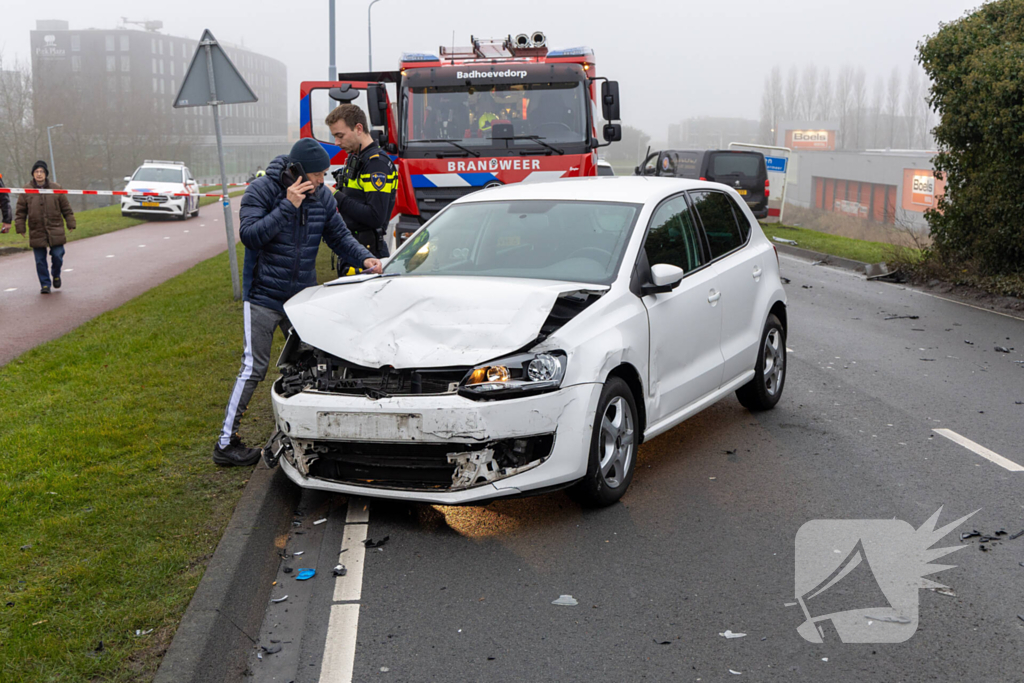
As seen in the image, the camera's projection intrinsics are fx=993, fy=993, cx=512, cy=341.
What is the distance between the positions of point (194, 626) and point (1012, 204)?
515 inches

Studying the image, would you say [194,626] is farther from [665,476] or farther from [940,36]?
[940,36]

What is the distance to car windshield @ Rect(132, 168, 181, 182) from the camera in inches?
1275

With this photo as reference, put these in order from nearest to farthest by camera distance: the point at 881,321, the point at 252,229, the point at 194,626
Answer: the point at 194,626, the point at 252,229, the point at 881,321

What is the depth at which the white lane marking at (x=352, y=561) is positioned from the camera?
168 inches

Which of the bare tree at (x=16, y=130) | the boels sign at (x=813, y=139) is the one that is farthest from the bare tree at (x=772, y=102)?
the bare tree at (x=16, y=130)

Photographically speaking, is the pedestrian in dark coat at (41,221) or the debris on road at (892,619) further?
the pedestrian in dark coat at (41,221)

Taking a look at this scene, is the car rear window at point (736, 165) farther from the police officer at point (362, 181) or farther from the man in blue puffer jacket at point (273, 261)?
the man in blue puffer jacket at point (273, 261)

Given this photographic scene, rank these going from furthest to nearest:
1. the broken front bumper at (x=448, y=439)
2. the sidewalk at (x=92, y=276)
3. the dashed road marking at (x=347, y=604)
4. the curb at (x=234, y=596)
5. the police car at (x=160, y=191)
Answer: the police car at (x=160, y=191) < the sidewalk at (x=92, y=276) < the broken front bumper at (x=448, y=439) < the dashed road marking at (x=347, y=604) < the curb at (x=234, y=596)

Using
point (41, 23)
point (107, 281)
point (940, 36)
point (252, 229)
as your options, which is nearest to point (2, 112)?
point (107, 281)

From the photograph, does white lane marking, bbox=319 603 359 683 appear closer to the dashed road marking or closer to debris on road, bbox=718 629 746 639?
the dashed road marking

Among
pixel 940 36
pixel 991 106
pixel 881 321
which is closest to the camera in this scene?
pixel 881 321

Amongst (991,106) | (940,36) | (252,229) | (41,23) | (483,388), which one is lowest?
(483,388)

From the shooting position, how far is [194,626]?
370cm

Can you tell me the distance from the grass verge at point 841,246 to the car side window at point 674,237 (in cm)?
1215
